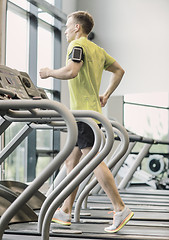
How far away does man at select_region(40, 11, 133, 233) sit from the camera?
253 centimetres

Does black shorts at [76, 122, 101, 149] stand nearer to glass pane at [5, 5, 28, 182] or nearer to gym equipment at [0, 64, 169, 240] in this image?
gym equipment at [0, 64, 169, 240]

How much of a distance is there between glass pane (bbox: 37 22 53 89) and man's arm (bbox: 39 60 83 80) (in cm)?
419

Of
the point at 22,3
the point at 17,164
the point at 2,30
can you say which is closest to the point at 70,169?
the point at 2,30

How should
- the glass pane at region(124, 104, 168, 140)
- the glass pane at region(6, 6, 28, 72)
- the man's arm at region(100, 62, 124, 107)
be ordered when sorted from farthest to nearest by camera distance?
1. the glass pane at region(124, 104, 168, 140)
2. the glass pane at region(6, 6, 28, 72)
3. the man's arm at region(100, 62, 124, 107)

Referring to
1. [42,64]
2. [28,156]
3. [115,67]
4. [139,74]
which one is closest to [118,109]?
[139,74]

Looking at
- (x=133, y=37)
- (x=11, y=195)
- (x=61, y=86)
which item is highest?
(x=133, y=37)

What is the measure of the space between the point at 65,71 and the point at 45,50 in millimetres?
4826

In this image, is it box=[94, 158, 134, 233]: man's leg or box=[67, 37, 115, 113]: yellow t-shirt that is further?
box=[67, 37, 115, 113]: yellow t-shirt

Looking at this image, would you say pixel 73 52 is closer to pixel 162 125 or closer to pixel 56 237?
pixel 56 237

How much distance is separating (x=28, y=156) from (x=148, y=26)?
3620mm

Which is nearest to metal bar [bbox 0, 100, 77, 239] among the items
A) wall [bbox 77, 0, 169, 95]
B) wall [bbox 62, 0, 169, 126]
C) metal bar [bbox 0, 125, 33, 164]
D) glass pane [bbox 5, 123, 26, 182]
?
metal bar [bbox 0, 125, 33, 164]

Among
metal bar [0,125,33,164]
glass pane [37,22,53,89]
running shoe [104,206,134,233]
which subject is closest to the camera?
running shoe [104,206,134,233]

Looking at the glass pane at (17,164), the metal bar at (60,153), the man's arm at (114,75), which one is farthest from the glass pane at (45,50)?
the metal bar at (60,153)

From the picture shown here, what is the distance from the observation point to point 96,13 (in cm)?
868
